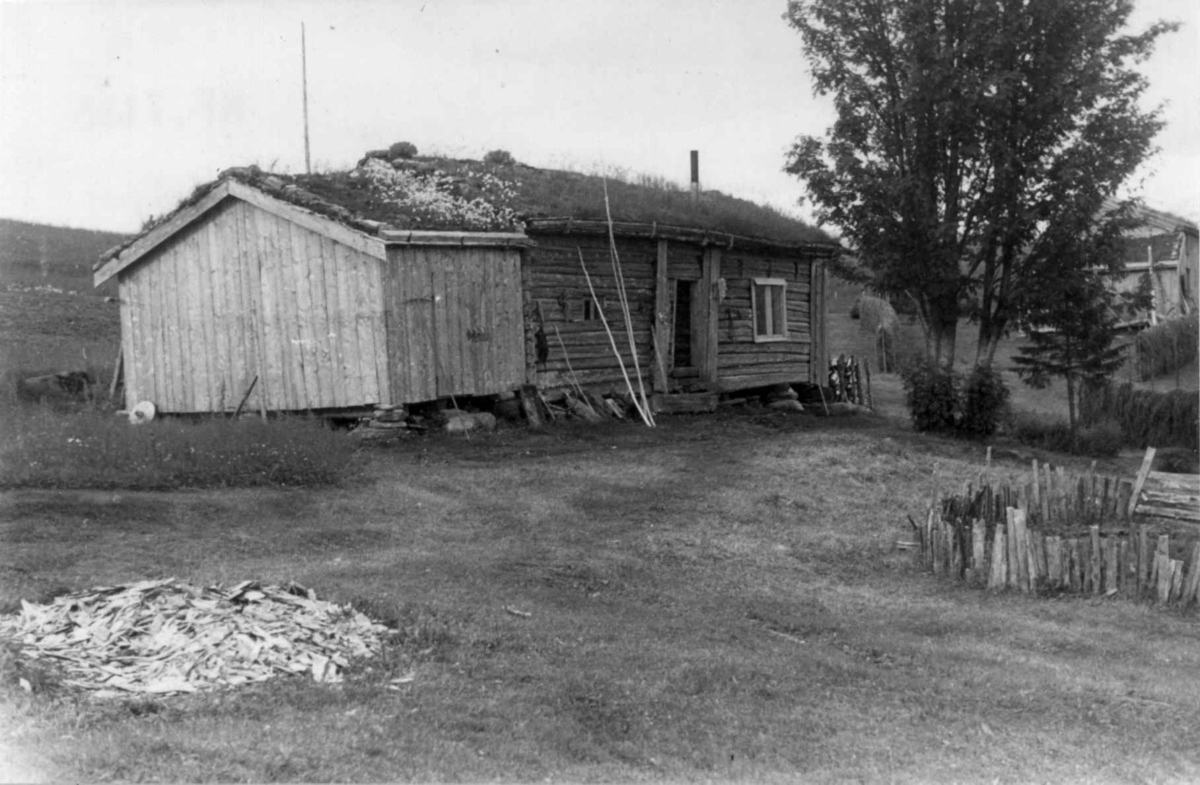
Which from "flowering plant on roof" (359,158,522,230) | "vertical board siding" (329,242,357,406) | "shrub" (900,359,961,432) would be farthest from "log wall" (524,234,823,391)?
"shrub" (900,359,961,432)

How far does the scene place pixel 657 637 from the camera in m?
7.98

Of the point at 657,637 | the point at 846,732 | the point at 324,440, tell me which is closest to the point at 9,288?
the point at 324,440

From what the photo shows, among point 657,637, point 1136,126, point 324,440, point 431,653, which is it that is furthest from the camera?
point 1136,126

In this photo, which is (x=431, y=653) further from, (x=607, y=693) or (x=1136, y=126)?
(x=1136, y=126)

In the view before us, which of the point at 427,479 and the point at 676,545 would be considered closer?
the point at 676,545

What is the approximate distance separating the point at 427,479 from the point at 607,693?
24.7ft

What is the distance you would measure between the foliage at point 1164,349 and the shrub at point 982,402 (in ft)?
19.9

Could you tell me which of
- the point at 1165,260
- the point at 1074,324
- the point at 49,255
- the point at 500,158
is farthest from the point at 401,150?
the point at 1165,260

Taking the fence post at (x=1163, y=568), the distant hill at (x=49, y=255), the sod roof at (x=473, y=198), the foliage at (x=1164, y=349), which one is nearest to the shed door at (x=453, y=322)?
the sod roof at (x=473, y=198)

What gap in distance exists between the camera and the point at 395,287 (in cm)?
1616

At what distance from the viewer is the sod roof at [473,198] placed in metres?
17.0

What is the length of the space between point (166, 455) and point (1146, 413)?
56.3ft

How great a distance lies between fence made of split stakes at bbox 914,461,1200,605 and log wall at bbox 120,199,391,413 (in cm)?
818

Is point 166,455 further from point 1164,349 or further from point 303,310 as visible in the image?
point 1164,349
